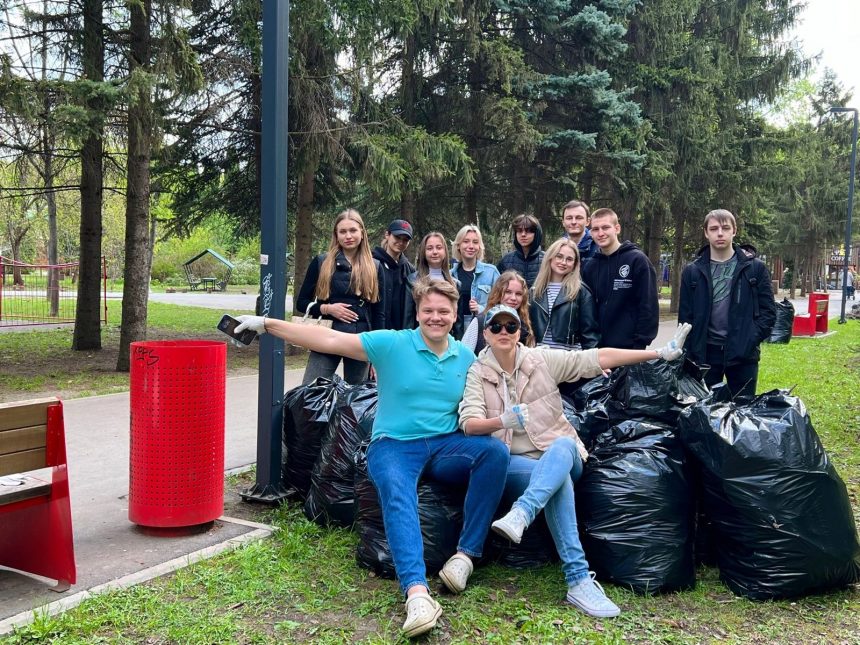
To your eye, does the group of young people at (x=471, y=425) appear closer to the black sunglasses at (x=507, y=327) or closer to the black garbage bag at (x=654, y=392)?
the black sunglasses at (x=507, y=327)

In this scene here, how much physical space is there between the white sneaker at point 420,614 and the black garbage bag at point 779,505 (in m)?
1.44

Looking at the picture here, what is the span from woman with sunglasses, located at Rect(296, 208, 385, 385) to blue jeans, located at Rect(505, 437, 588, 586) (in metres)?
1.96

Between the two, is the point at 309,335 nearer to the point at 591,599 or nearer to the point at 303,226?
the point at 591,599

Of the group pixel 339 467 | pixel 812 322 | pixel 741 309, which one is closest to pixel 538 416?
pixel 339 467

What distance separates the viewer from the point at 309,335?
347 centimetres

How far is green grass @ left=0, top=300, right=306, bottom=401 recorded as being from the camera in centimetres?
861

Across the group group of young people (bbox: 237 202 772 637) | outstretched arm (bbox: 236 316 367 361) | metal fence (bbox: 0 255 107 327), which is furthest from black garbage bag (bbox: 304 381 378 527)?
metal fence (bbox: 0 255 107 327)

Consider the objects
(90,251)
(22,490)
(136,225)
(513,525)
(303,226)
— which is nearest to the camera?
(513,525)

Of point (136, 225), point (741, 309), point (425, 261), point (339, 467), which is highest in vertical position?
point (136, 225)

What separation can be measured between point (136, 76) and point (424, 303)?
6.12m

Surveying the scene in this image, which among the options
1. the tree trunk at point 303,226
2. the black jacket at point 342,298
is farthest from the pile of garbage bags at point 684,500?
the tree trunk at point 303,226

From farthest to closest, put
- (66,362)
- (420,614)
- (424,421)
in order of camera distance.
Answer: (66,362)
(424,421)
(420,614)

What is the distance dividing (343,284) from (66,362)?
24.8 feet

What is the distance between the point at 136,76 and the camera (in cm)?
797
